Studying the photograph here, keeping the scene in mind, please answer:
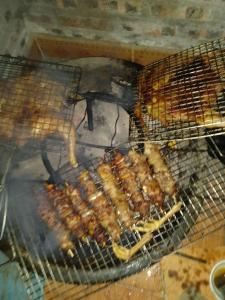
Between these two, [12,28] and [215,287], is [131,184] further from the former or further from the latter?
[12,28]

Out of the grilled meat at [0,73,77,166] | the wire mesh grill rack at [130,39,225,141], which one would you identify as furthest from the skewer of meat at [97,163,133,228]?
the wire mesh grill rack at [130,39,225,141]

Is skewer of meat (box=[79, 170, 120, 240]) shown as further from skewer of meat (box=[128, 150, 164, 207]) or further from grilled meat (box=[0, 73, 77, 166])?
skewer of meat (box=[128, 150, 164, 207])

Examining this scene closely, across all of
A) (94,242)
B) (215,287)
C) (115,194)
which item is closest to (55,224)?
(94,242)

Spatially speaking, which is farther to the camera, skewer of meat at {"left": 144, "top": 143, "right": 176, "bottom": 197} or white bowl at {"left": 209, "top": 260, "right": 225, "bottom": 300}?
skewer of meat at {"left": 144, "top": 143, "right": 176, "bottom": 197}

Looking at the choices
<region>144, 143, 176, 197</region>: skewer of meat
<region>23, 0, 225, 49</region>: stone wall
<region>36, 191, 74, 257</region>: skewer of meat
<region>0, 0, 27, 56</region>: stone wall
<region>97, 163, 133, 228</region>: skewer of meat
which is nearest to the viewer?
<region>36, 191, 74, 257</region>: skewer of meat

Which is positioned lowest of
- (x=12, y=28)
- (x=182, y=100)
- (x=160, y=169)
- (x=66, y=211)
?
(x=66, y=211)

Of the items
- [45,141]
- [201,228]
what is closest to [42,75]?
[45,141]
